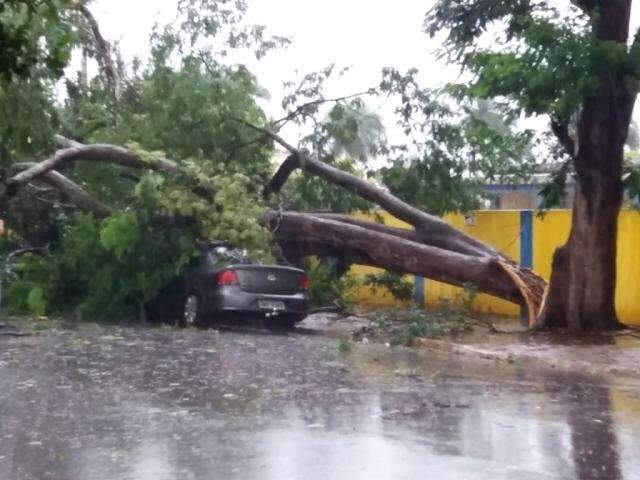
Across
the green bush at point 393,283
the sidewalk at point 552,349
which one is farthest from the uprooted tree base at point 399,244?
the green bush at point 393,283

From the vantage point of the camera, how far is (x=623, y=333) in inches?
706

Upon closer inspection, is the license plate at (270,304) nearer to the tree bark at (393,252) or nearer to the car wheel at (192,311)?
the car wheel at (192,311)

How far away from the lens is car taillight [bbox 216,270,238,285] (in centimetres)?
1975

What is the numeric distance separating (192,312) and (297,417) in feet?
33.8

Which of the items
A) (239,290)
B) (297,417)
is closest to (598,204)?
(239,290)

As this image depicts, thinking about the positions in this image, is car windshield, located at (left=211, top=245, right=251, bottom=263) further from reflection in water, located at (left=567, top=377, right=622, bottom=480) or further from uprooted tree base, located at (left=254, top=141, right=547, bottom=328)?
reflection in water, located at (left=567, top=377, right=622, bottom=480)

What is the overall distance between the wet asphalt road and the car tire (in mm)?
4167

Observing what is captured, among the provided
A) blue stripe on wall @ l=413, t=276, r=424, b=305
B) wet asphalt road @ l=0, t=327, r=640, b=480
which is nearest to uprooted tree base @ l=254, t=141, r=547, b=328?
blue stripe on wall @ l=413, t=276, r=424, b=305

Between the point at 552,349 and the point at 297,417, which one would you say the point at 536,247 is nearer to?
the point at 552,349

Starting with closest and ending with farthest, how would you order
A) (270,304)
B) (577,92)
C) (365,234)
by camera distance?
(577,92), (270,304), (365,234)

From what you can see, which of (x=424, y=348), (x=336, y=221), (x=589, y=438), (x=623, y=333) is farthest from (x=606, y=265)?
(x=589, y=438)

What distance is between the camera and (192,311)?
20.4 meters

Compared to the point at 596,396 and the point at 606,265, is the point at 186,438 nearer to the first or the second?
the point at 596,396

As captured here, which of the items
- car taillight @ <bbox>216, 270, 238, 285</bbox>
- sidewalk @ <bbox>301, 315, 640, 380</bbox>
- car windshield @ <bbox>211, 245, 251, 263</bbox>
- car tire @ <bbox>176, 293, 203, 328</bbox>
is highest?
car windshield @ <bbox>211, 245, 251, 263</bbox>
